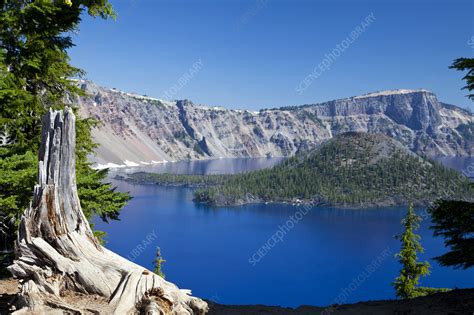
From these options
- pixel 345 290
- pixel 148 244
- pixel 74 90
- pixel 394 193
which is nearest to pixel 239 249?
pixel 148 244

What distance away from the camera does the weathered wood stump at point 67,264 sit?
8625mm

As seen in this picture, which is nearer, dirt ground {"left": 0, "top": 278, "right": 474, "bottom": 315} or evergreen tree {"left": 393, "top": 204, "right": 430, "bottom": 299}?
dirt ground {"left": 0, "top": 278, "right": 474, "bottom": 315}

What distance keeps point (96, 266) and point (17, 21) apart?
9043 mm

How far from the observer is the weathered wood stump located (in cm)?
862

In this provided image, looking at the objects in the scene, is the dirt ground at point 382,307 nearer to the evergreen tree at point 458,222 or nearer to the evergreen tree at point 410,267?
the evergreen tree at point 458,222

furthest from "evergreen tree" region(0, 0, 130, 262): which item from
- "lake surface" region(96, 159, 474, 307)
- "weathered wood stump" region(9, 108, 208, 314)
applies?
"lake surface" region(96, 159, 474, 307)

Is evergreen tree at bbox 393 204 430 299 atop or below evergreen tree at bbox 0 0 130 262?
below

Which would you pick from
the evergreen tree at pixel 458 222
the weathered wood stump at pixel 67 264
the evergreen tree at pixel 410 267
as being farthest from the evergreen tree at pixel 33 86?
the evergreen tree at pixel 410 267

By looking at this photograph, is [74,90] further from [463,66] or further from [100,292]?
[463,66]

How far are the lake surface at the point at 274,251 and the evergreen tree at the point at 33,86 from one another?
6206 centimetres

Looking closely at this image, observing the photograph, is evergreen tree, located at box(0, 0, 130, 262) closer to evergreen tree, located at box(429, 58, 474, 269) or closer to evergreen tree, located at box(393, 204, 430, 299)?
evergreen tree, located at box(429, 58, 474, 269)

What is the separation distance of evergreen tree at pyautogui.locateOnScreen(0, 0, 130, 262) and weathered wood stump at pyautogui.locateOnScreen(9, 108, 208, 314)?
2.46 meters

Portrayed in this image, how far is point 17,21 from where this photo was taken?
13.3 metres

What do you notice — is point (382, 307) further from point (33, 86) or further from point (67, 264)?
point (33, 86)
